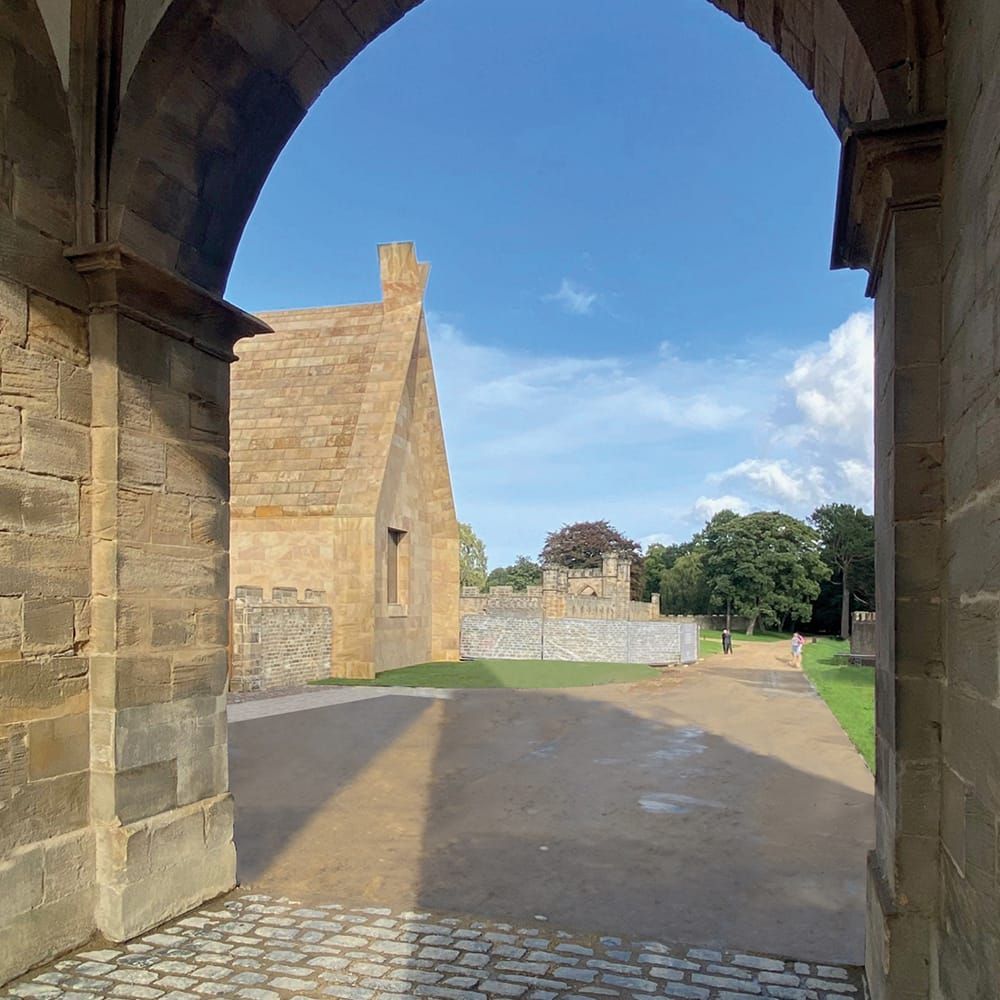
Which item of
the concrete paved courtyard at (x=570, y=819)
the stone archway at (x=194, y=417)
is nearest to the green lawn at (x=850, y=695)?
Answer: the concrete paved courtyard at (x=570, y=819)

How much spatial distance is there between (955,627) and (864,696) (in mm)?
16174

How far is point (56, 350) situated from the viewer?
4.01m

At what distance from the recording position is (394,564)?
19.6 metres

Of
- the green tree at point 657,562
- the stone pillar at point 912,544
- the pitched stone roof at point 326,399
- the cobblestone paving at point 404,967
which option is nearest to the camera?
the stone pillar at point 912,544

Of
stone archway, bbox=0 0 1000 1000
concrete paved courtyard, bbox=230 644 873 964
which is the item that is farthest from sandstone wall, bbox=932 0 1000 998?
concrete paved courtyard, bbox=230 644 873 964

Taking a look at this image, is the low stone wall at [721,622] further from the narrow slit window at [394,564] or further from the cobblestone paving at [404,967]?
the cobblestone paving at [404,967]

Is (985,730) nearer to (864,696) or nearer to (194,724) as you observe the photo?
(194,724)

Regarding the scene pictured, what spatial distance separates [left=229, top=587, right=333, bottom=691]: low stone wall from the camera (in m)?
14.5

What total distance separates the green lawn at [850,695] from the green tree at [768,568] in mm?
25604

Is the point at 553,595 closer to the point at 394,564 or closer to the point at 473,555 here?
the point at 394,564

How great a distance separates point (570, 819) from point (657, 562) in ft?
230

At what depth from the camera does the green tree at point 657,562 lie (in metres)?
72.4

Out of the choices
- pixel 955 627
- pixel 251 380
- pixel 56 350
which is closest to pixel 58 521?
pixel 56 350

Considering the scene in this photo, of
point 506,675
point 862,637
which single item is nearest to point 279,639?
point 506,675
